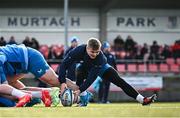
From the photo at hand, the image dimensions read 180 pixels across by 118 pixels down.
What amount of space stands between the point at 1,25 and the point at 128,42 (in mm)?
7106

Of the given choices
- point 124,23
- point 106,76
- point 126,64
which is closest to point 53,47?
point 126,64

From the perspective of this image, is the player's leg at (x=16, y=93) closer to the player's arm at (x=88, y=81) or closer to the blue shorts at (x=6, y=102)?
the blue shorts at (x=6, y=102)

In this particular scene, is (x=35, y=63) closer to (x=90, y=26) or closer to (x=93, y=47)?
(x=93, y=47)

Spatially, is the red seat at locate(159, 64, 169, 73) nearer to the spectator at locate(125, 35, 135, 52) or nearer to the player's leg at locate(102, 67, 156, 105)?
the spectator at locate(125, 35, 135, 52)

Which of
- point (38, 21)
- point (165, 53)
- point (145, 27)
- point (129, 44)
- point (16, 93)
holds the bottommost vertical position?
point (16, 93)

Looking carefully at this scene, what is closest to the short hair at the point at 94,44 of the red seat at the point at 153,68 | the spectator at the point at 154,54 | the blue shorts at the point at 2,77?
the blue shorts at the point at 2,77

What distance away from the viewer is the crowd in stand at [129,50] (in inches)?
1176

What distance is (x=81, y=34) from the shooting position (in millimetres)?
35312

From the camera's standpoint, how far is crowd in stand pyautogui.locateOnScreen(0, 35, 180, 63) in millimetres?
29875

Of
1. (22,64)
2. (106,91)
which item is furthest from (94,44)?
(106,91)

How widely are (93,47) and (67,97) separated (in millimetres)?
1089

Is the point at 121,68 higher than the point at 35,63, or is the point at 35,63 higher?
the point at 35,63

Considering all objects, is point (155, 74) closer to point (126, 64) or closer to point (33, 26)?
point (126, 64)

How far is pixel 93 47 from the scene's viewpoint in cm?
1226
